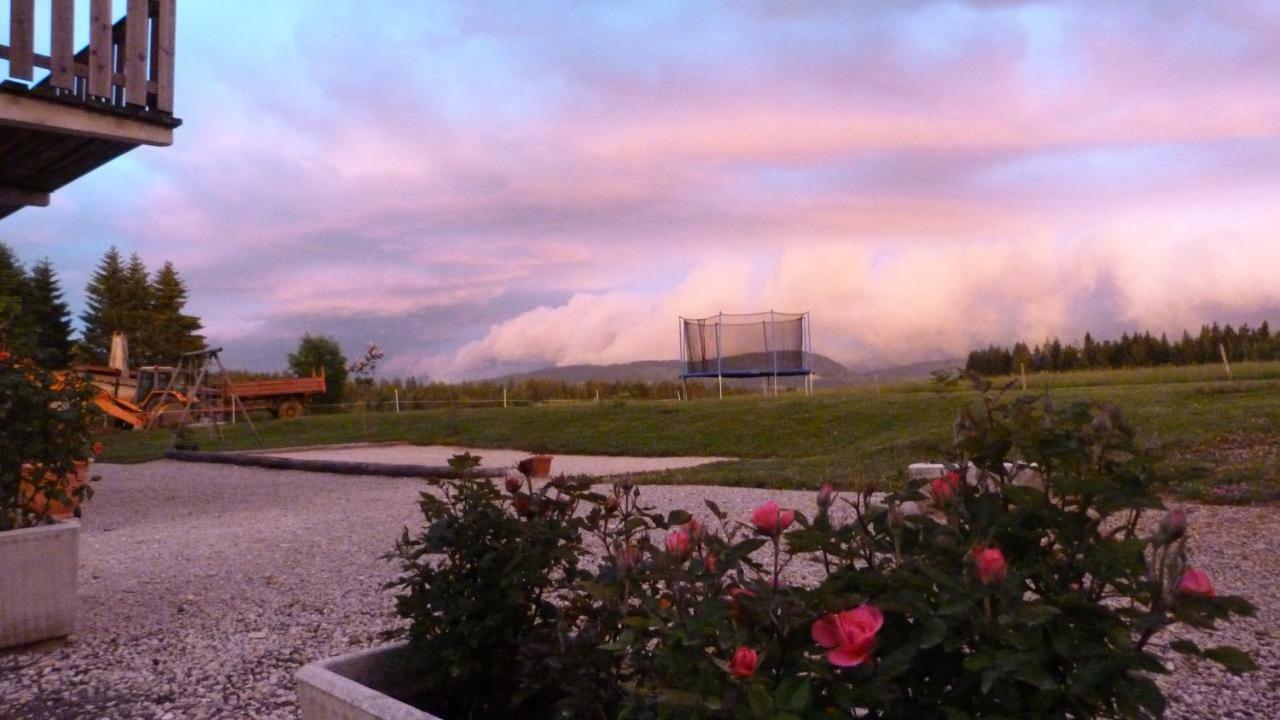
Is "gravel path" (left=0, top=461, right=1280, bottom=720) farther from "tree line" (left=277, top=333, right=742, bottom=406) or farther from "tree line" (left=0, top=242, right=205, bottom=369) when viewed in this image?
"tree line" (left=0, top=242, right=205, bottom=369)

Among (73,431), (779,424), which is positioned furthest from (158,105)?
(779,424)

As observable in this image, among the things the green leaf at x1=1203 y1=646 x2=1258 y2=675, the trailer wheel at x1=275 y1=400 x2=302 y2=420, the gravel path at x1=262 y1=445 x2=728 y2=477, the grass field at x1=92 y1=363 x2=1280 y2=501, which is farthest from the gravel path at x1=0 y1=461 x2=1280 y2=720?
the trailer wheel at x1=275 y1=400 x2=302 y2=420

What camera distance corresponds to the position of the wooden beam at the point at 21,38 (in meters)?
5.14

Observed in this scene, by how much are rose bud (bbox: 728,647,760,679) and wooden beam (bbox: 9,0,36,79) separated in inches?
214

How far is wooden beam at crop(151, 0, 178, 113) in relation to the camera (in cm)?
576

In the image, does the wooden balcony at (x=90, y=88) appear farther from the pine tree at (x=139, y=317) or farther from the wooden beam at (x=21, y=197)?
the pine tree at (x=139, y=317)

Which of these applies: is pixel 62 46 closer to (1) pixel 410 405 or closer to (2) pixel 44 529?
(2) pixel 44 529

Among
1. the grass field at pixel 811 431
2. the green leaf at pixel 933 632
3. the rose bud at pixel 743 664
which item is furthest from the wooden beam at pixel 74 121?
the green leaf at pixel 933 632

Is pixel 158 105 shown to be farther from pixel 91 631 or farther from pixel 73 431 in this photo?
pixel 91 631

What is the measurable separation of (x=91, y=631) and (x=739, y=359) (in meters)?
21.3

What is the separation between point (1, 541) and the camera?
3.95 metres

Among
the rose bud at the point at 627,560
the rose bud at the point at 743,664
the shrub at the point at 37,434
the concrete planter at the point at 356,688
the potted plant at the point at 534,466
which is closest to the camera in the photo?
the rose bud at the point at 743,664

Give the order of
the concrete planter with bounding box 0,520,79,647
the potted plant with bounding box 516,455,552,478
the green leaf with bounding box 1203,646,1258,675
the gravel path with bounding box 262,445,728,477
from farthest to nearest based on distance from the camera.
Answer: the gravel path with bounding box 262,445,728,477, the concrete planter with bounding box 0,520,79,647, the potted plant with bounding box 516,455,552,478, the green leaf with bounding box 1203,646,1258,675

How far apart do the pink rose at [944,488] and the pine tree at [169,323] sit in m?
41.3
